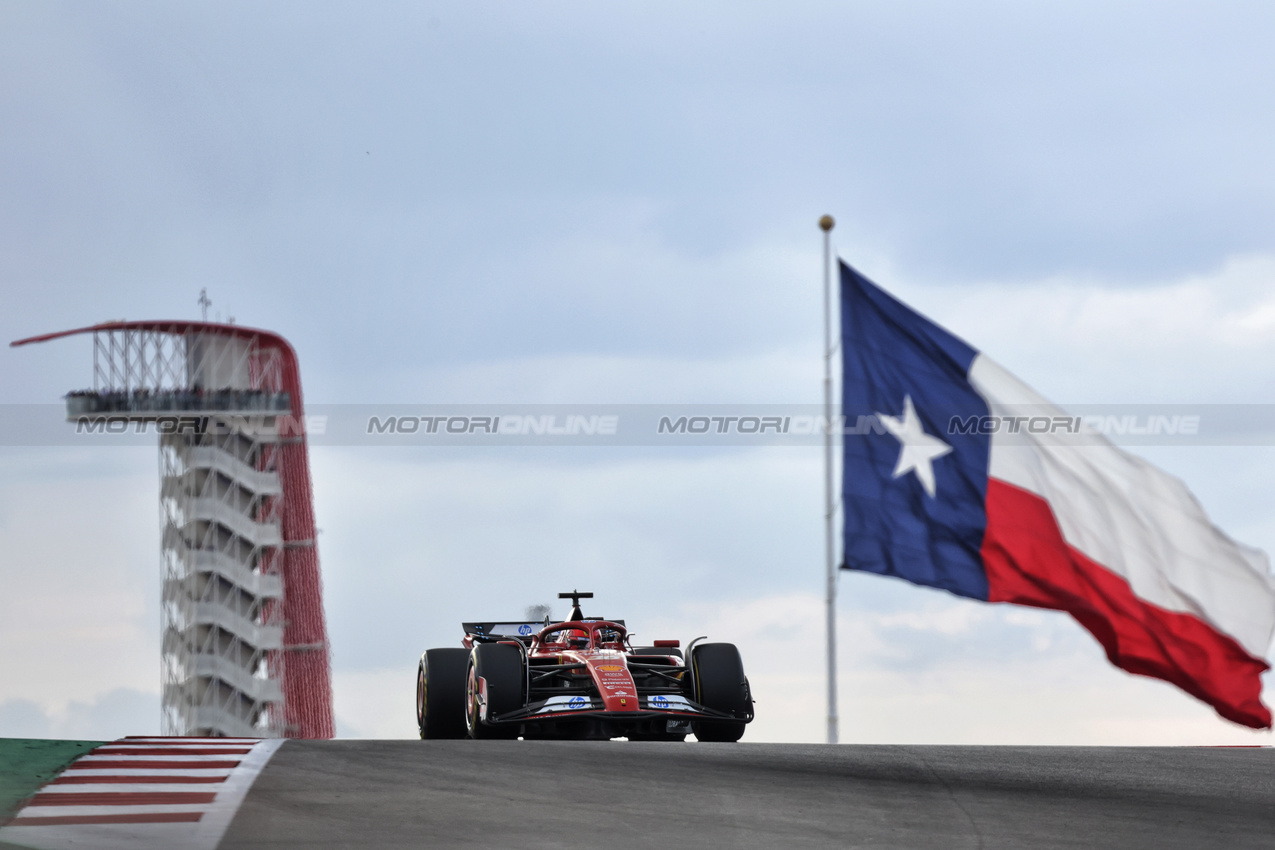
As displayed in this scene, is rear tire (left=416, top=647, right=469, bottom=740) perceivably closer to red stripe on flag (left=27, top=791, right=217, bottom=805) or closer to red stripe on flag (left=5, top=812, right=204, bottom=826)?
red stripe on flag (left=27, top=791, right=217, bottom=805)

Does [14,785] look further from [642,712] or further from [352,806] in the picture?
[642,712]

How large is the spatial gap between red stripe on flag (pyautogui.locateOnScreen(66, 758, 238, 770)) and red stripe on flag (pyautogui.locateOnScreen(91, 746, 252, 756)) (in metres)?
0.39

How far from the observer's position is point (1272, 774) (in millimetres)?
13867

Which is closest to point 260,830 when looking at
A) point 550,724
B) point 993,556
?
point 993,556

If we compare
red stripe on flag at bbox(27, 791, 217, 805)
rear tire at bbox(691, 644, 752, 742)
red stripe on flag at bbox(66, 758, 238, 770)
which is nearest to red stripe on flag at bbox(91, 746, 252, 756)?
red stripe on flag at bbox(66, 758, 238, 770)

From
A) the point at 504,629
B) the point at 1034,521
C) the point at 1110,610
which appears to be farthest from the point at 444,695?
the point at 1110,610

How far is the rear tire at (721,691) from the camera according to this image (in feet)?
58.2

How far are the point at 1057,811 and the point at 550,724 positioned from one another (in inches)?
267

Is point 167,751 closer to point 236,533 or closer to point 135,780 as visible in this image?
point 135,780

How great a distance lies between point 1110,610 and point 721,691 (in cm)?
725

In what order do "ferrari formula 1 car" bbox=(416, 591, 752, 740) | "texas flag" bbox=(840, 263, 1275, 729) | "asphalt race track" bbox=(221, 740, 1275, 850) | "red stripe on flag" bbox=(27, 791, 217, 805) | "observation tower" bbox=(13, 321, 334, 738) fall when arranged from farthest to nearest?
"observation tower" bbox=(13, 321, 334, 738)
"ferrari formula 1 car" bbox=(416, 591, 752, 740)
"red stripe on flag" bbox=(27, 791, 217, 805)
"texas flag" bbox=(840, 263, 1275, 729)
"asphalt race track" bbox=(221, 740, 1275, 850)

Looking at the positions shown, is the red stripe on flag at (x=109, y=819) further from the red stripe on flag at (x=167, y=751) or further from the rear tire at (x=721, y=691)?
the rear tire at (x=721, y=691)

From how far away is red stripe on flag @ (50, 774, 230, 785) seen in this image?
1185 centimetres

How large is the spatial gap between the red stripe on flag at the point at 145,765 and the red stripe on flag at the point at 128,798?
974 mm
